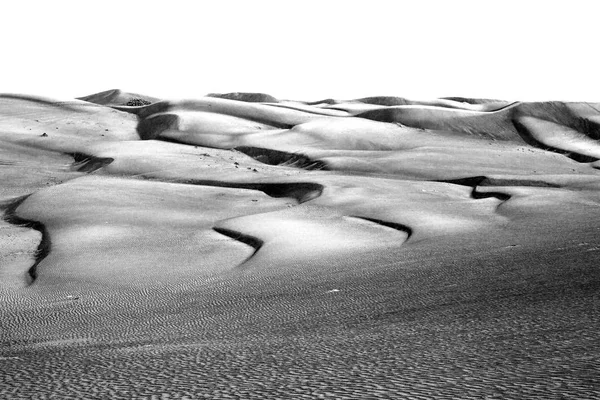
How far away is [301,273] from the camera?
6766 mm

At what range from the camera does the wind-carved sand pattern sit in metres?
2.87

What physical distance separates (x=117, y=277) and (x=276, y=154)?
13.6m

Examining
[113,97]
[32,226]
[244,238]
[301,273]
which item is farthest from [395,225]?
[113,97]

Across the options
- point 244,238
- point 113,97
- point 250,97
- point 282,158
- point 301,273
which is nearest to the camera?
point 301,273

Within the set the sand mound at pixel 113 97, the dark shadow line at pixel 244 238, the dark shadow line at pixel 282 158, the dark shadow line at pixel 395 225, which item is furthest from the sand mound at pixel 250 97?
the dark shadow line at pixel 244 238

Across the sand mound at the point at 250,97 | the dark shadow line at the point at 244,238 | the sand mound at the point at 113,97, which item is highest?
the sand mound at the point at 250,97

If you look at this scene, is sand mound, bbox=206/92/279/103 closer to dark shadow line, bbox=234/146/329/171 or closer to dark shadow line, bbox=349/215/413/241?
dark shadow line, bbox=234/146/329/171

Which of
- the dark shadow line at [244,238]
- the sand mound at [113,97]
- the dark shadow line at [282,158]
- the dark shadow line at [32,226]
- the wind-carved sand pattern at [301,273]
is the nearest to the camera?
the wind-carved sand pattern at [301,273]

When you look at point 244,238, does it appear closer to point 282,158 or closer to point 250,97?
point 282,158

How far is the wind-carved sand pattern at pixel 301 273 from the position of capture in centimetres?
287

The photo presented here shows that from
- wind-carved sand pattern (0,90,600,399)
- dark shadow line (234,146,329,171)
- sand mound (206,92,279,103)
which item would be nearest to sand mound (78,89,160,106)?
sand mound (206,92,279,103)

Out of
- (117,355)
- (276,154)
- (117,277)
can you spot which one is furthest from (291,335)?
(276,154)

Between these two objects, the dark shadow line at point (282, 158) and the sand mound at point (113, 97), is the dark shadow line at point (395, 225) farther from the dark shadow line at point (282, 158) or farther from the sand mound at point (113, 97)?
the sand mound at point (113, 97)

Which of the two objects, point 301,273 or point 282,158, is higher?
point 301,273
